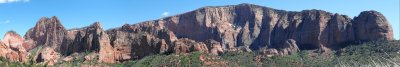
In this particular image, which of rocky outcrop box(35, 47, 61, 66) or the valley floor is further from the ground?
rocky outcrop box(35, 47, 61, 66)

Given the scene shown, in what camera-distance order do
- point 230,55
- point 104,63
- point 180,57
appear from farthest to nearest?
point 230,55
point 104,63
point 180,57

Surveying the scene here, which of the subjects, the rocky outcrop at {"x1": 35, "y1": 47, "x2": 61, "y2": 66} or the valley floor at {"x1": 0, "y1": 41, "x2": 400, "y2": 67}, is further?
the rocky outcrop at {"x1": 35, "y1": 47, "x2": 61, "y2": 66}

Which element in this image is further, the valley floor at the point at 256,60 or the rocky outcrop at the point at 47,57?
the rocky outcrop at the point at 47,57

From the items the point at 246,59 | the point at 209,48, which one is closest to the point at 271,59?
the point at 246,59

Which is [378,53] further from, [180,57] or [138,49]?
[138,49]

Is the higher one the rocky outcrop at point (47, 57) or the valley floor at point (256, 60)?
the rocky outcrop at point (47, 57)

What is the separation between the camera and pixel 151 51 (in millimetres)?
197000

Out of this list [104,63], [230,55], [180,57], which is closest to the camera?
[180,57]

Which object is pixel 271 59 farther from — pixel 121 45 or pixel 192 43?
pixel 121 45

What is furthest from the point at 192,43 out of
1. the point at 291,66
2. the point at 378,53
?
the point at 378,53

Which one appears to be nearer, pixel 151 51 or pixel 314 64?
pixel 314 64

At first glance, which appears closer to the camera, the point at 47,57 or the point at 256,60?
the point at 256,60

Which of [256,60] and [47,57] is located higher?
[47,57]

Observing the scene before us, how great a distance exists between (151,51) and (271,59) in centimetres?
3253
